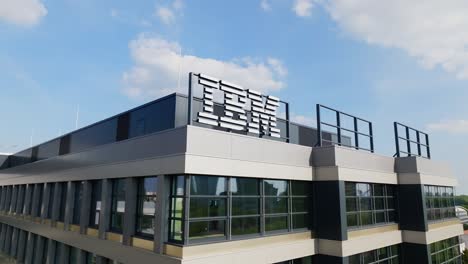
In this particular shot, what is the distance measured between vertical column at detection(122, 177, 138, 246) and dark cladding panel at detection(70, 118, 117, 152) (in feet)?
17.8

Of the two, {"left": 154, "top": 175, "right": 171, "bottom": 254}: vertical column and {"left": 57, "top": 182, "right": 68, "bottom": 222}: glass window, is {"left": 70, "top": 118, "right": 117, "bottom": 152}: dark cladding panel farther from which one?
{"left": 154, "top": 175, "right": 171, "bottom": 254}: vertical column

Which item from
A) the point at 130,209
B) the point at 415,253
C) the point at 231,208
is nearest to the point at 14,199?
the point at 130,209

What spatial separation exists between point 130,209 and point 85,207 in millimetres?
5710

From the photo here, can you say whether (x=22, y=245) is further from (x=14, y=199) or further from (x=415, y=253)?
(x=415, y=253)

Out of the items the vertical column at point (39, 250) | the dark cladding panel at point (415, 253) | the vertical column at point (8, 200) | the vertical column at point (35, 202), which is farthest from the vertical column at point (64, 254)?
the dark cladding panel at point (415, 253)

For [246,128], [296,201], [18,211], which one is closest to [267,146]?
[246,128]

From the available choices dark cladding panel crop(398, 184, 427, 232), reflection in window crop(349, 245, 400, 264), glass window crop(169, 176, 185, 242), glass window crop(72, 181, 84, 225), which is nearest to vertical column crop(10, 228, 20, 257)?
glass window crop(72, 181, 84, 225)

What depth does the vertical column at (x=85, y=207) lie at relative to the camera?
19.1 metres

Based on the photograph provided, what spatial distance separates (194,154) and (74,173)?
12807 millimetres

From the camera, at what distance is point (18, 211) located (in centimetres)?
3269

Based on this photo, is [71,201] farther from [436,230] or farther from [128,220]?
[436,230]

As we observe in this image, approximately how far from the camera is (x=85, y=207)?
1923cm

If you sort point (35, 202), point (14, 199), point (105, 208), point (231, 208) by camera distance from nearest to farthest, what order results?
1. point (231, 208)
2. point (105, 208)
3. point (35, 202)
4. point (14, 199)

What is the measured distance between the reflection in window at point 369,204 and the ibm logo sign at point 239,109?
623cm
